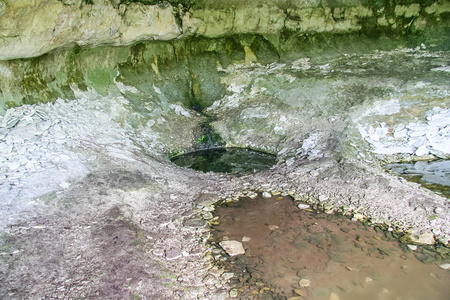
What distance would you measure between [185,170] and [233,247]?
221cm

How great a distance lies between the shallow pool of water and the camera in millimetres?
4570

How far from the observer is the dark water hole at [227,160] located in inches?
233

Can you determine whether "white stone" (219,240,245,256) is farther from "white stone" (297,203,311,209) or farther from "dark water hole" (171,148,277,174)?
"dark water hole" (171,148,277,174)

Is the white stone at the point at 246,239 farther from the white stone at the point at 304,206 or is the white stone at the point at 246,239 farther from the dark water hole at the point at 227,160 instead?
the dark water hole at the point at 227,160

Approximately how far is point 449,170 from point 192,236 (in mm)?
3532

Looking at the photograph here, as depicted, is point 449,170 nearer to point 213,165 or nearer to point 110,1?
point 213,165

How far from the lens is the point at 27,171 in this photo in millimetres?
4438

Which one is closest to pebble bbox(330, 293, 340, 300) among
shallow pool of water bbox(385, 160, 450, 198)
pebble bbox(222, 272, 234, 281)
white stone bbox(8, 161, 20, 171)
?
pebble bbox(222, 272, 234, 281)

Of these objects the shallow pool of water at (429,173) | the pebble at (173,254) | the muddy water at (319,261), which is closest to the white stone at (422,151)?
the shallow pool of water at (429,173)

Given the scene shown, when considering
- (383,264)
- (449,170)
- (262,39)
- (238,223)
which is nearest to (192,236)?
(238,223)

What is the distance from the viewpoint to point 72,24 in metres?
5.75

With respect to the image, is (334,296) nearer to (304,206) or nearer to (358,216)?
(358,216)

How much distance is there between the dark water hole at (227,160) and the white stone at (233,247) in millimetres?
2004

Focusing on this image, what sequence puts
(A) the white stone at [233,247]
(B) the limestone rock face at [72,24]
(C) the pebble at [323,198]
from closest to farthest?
1. (A) the white stone at [233,247]
2. (C) the pebble at [323,198]
3. (B) the limestone rock face at [72,24]
